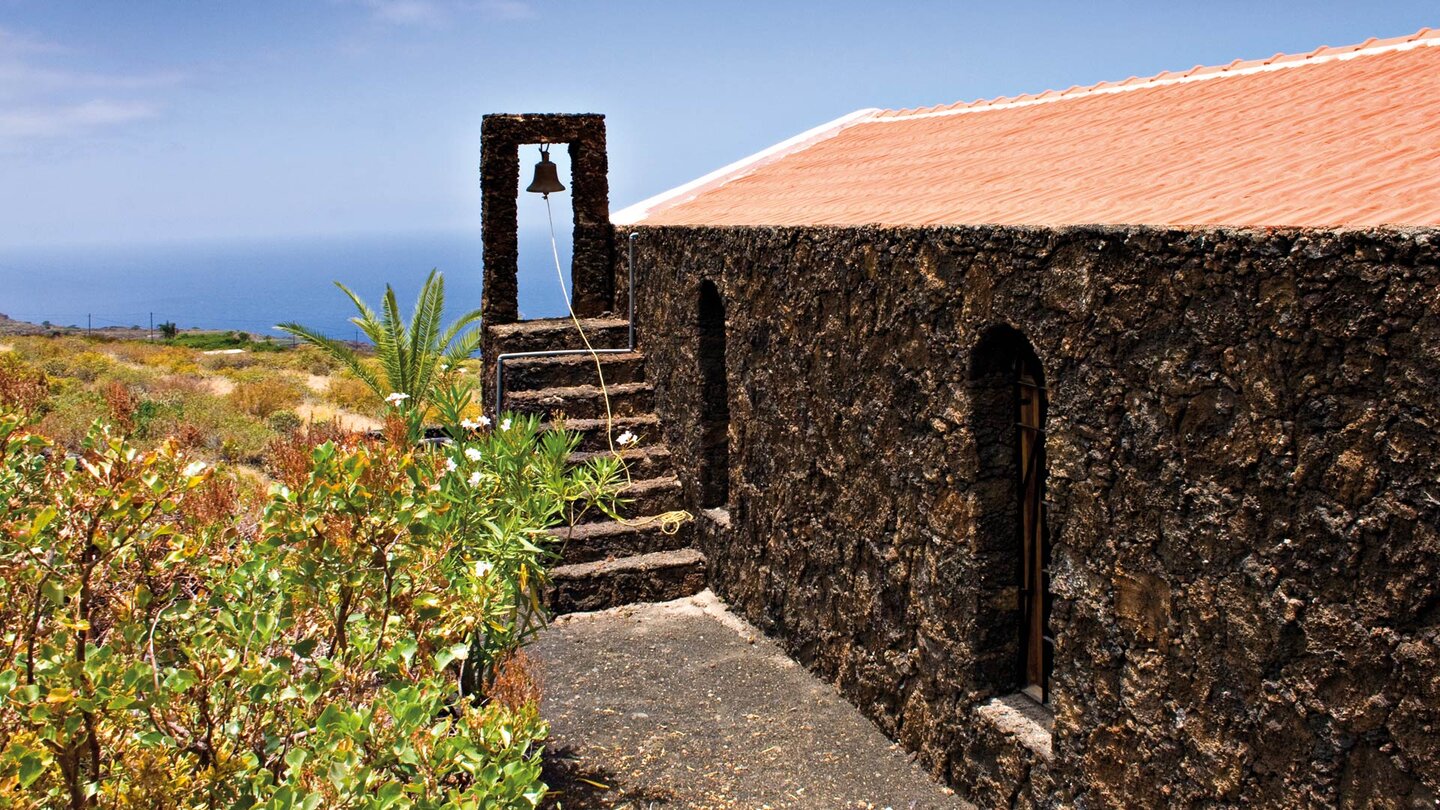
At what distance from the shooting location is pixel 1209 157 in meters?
5.70

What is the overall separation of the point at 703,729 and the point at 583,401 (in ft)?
13.3

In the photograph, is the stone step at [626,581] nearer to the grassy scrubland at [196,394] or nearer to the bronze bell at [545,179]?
the grassy scrubland at [196,394]

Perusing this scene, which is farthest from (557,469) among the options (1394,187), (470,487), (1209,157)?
(1394,187)

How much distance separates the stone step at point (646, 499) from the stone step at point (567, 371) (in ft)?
4.04

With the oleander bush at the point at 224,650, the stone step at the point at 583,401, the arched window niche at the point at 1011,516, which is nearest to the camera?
the oleander bush at the point at 224,650

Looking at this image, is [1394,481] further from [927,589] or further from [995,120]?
[995,120]

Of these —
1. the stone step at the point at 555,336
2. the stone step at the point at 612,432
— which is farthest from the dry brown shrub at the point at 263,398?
the stone step at the point at 612,432

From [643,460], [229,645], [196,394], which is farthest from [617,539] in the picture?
[196,394]

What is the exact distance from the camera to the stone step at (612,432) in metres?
10.1

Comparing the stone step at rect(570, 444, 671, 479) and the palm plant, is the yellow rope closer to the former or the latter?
the stone step at rect(570, 444, 671, 479)

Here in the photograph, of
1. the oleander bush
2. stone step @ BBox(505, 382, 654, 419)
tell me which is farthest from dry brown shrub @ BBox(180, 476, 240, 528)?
stone step @ BBox(505, 382, 654, 419)

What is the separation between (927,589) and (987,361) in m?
1.30

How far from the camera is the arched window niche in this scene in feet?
18.3

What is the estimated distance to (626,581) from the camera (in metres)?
9.21
